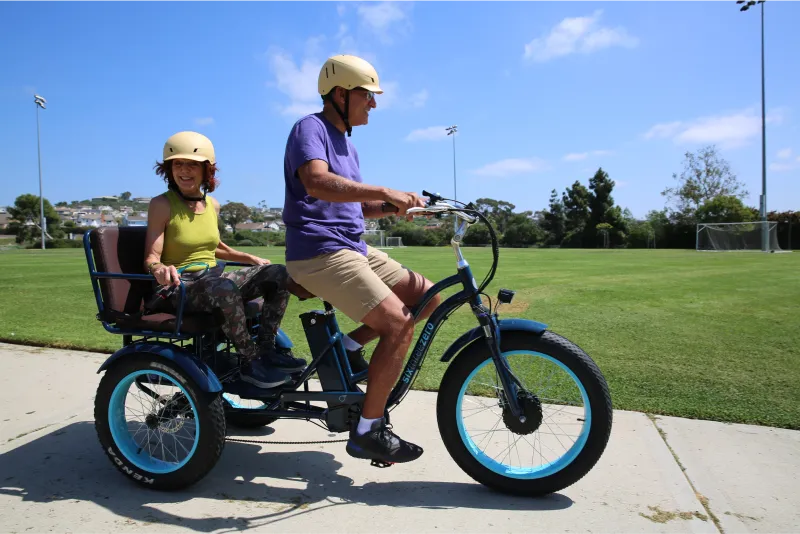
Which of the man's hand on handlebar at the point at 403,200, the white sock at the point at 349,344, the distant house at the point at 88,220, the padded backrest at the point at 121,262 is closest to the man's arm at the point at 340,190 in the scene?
the man's hand on handlebar at the point at 403,200

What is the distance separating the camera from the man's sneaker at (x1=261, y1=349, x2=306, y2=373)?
327 cm

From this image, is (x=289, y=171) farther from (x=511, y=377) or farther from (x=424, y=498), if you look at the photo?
(x=424, y=498)

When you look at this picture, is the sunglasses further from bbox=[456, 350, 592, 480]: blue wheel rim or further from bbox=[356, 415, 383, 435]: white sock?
bbox=[356, 415, 383, 435]: white sock

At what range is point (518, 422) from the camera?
284 cm

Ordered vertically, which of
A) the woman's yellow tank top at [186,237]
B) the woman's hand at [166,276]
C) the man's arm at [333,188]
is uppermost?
the man's arm at [333,188]

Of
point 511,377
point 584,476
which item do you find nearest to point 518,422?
point 511,377

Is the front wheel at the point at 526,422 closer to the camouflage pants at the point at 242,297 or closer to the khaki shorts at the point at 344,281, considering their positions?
the khaki shorts at the point at 344,281

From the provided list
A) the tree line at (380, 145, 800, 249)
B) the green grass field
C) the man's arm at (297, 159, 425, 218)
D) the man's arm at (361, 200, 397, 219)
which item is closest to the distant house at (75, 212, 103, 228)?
the tree line at (380, 145, 800, 249)

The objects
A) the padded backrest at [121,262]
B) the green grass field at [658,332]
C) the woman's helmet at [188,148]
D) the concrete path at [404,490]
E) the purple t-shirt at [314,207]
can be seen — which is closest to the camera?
the concrete path at [404,490]

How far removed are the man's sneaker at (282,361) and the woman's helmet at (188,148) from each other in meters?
1.21

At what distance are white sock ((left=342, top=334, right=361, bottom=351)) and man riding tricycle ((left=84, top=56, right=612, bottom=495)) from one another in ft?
0.07

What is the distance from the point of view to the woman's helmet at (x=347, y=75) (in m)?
2.87

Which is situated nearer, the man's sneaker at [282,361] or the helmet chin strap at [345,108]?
the helmet chin strap at [345,108]

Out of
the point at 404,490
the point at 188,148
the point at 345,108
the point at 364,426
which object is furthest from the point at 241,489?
the point at 345,108
